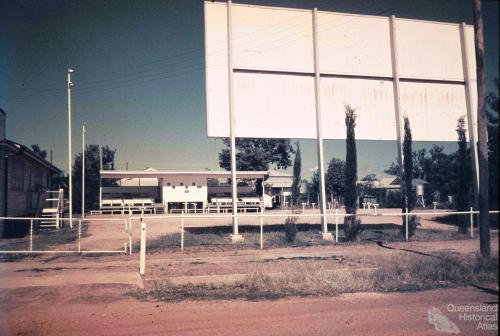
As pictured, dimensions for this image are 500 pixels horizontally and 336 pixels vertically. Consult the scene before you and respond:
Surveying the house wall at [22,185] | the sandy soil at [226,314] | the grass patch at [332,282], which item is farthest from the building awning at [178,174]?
the sandy soil at [226,314]

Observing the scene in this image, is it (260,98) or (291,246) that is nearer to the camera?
(291,246)

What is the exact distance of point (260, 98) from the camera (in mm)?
17344

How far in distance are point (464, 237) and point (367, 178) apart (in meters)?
52.7

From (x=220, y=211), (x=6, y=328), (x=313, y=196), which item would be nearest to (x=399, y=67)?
(x=6, y=328)

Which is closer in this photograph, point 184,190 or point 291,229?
point 291,229

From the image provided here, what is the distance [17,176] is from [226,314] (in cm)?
1990

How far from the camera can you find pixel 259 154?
59.2 meters

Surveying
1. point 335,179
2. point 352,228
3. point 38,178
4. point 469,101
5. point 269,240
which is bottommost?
point 269,240

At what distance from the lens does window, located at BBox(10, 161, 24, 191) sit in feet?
66.9

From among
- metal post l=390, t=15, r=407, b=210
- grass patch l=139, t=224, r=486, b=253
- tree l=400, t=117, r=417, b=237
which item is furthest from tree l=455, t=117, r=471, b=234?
metal post l=390, t=15, r=407, b=210

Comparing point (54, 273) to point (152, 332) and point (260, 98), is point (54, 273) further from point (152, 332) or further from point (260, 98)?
point (260, 98)

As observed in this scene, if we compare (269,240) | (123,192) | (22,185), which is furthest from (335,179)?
(22,185)

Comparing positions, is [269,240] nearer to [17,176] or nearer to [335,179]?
[17,176]

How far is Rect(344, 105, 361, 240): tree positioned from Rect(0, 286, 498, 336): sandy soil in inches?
344
